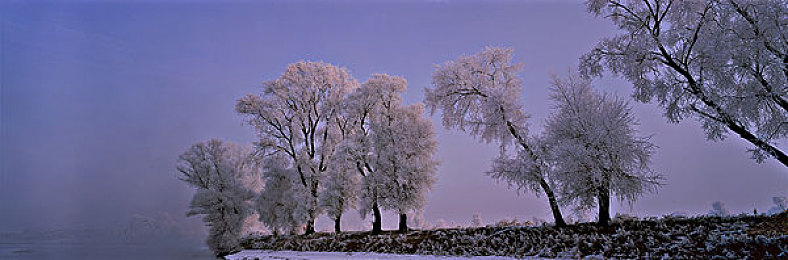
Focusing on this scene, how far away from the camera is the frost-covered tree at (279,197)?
30.2 metres

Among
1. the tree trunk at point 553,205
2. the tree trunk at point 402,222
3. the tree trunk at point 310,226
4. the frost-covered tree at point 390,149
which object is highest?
the frost-covered tree at point 390,149

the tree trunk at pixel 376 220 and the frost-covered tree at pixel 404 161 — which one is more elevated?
the frost-covered tree at pixel 404 161

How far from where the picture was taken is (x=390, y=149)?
2367 centimetres

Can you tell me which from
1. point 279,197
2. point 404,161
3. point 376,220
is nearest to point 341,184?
point 376,220

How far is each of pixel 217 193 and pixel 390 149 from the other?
12.3 meters

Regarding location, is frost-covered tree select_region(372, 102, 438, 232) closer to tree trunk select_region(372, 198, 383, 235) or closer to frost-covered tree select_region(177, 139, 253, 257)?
tree trunk select_region(372, 198, 383, 235)

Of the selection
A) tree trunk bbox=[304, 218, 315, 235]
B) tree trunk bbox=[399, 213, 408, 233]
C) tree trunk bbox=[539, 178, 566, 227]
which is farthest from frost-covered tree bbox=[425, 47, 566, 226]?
tree trunk bbox=[304, 218, 315, 235]

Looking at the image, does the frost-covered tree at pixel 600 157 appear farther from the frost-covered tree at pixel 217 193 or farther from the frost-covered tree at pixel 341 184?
the frost-covered tree at pixel 217 193

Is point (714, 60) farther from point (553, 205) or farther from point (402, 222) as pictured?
point (402, 222)

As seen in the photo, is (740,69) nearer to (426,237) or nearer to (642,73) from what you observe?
(642,73)

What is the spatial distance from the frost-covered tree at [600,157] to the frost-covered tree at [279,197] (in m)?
19.1

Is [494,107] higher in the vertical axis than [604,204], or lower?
higher

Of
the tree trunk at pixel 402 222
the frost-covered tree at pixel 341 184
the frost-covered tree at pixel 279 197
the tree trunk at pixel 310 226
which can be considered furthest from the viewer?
the frost-covered tree at pixel 279 197

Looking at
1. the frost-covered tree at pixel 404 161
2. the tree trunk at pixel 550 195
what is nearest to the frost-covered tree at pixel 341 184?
the frost-covered tree at pixel 404 161
